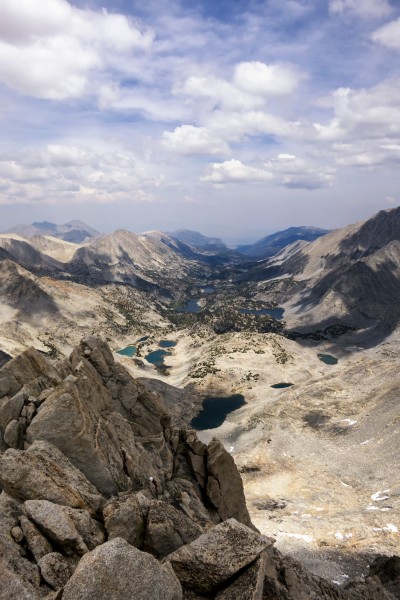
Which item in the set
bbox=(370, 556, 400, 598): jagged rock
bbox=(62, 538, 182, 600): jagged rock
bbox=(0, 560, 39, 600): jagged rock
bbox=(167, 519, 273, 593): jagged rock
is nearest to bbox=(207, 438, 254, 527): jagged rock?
bbox=(370, 556, 400, 598): jagged rock

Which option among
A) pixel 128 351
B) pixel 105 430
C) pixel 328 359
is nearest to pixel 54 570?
pixel 105 430

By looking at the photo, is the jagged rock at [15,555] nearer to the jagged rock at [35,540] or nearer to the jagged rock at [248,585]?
the jagged rock at [35,540]

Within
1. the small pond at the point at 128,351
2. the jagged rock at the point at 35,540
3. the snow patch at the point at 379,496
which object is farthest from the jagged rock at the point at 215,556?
the small pond at the point at 128,351

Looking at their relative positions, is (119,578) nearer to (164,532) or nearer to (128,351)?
(164,532)

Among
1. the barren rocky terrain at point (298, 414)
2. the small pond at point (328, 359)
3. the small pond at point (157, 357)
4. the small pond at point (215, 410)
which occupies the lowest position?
the small pond at point (157, 357)

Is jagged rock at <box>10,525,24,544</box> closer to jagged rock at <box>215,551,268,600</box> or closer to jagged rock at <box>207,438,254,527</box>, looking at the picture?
jagged rock at <box>215,551,268,600</box>

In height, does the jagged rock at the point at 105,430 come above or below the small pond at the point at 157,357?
above
